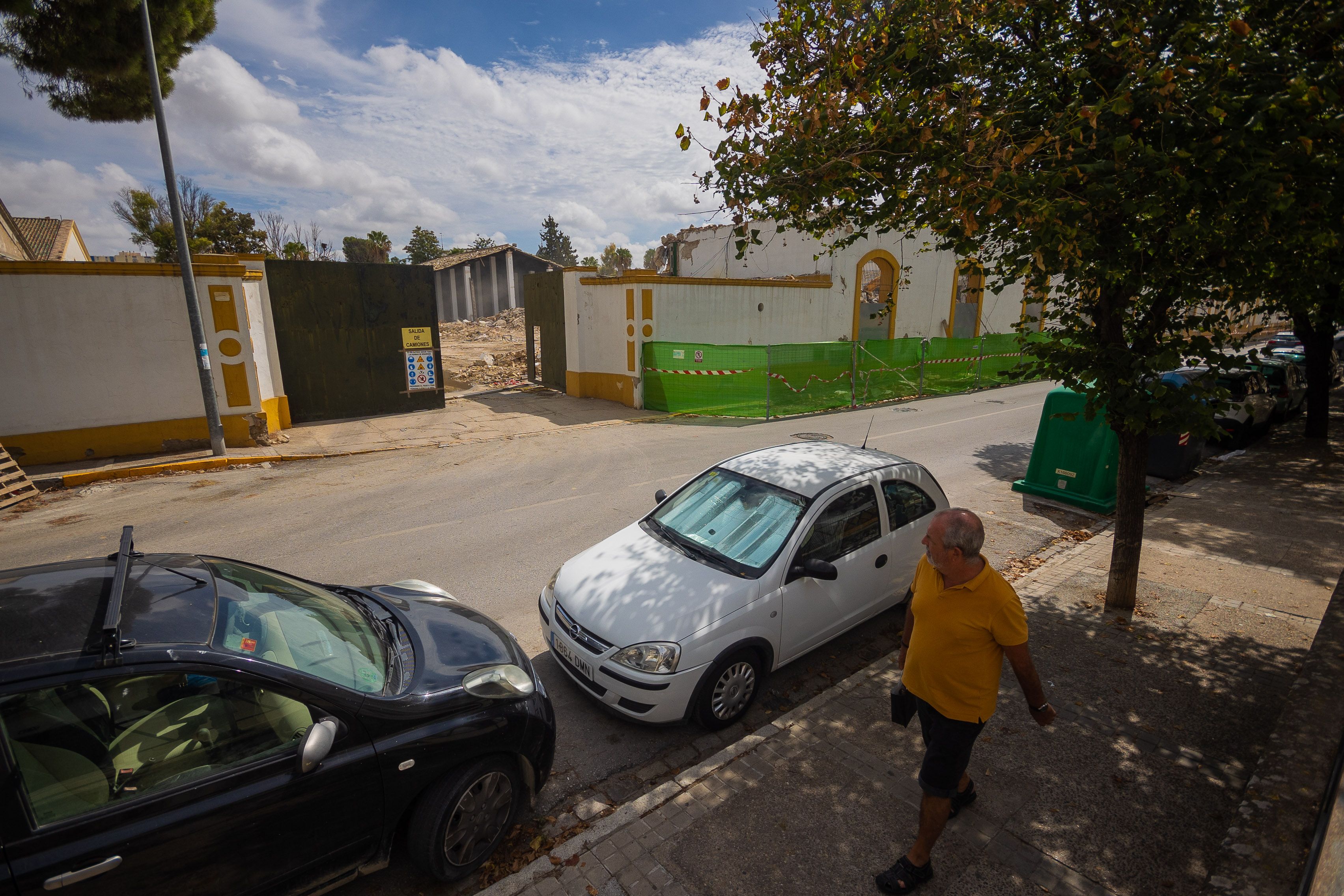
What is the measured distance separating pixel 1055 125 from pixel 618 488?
6.98 m

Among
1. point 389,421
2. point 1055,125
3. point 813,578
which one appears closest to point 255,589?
point 813,578

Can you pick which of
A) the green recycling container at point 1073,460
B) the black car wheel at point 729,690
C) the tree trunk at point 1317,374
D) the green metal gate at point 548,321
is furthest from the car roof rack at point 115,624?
the green metal gate at point 548,321

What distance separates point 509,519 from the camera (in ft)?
27.2

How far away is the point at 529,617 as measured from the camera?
5555mm

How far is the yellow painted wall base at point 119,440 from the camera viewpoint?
10.3 m

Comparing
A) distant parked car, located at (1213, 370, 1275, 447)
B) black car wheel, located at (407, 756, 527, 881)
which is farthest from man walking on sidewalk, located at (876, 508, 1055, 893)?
distant parked car, located at (1213, 370, 1275, 447)

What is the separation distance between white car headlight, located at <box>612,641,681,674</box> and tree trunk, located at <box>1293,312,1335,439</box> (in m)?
12.1

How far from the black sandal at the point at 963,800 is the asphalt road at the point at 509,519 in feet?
4.41

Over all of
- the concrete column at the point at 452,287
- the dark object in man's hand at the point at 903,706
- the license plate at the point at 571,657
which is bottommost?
the license plate at the point at 571,657

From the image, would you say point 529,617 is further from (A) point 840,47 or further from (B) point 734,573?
(A) point 840,47

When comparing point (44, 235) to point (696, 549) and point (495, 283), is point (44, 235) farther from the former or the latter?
point (696, 549)

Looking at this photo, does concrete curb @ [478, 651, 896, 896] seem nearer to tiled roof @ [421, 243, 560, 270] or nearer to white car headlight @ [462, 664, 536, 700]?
white car headlight @ [462, 664, 536, 700]

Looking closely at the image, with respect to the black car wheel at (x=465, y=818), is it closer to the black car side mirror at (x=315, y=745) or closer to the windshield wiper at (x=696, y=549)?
the black car side mirror at (x=315, y=745)

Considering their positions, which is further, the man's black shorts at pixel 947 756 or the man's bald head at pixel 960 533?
the man's black shorts at pixel 947 756
